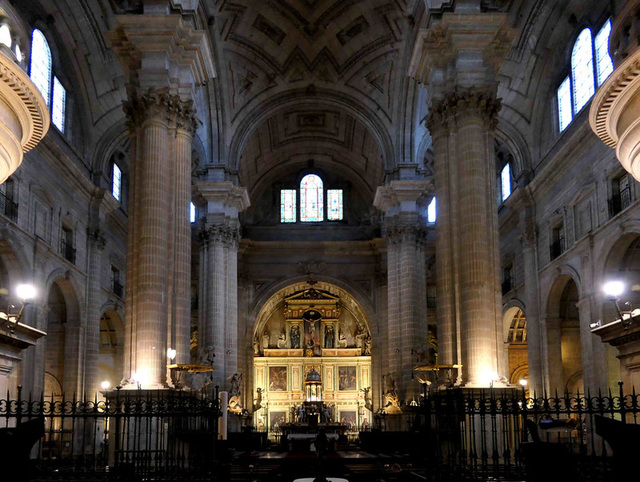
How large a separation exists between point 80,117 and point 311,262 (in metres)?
17.8

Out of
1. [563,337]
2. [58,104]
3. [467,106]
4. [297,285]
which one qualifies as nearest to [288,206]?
[297,285]

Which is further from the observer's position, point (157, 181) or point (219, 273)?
point (219, 273)

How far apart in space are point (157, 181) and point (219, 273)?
47.5 ft

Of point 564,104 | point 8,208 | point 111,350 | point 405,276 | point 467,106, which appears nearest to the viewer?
point 467,106

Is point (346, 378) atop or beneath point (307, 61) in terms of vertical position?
beneath

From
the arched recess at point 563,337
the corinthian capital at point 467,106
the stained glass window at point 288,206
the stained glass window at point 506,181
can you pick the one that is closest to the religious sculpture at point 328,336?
the stained glass window at point 288,206

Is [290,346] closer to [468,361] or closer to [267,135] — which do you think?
[267,135]

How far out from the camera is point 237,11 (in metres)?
31.7

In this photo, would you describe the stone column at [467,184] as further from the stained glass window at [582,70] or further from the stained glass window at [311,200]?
the stained glass window at [311,200]

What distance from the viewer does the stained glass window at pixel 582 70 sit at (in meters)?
26.5

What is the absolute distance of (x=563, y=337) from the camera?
3117 cm

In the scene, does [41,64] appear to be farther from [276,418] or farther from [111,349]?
[276,418]

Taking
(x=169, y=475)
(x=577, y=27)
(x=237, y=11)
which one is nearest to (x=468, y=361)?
(x=169, y=475)

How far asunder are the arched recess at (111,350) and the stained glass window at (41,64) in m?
12.6
